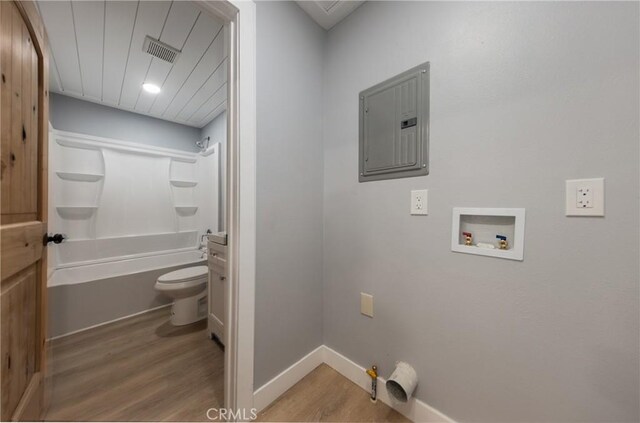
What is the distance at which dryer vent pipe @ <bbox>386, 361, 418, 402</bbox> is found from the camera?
3.47ft

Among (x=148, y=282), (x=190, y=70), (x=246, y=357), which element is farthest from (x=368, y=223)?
(x=148, y=282)

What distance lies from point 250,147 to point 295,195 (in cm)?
38

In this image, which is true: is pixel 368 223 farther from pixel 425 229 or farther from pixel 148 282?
pixel 148 282

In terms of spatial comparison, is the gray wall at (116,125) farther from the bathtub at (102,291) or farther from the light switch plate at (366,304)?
→ the light switch plate at (366,304)

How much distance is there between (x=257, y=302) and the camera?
1.17m

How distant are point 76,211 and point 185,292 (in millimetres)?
1513

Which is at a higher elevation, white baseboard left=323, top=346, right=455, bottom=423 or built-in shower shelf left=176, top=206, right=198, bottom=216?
built-in shower shelf left=176, top=206, right=198, bottom=216

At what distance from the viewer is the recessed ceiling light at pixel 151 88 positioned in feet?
6.75

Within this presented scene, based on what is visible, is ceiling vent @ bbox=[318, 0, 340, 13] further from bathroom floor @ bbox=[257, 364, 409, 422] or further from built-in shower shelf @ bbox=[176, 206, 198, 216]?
built-in shower shelf @ bbox=[176, 206, 198, 216]

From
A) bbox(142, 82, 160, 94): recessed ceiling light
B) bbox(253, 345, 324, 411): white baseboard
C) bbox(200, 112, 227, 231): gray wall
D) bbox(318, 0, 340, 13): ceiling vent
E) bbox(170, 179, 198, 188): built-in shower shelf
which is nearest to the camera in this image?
bbox(253, 345, 324, 411): white baseboard

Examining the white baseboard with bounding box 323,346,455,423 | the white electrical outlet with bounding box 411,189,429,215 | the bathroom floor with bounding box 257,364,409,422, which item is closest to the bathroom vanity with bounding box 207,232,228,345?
the bathroom floor with bounding box 257,364,409,422

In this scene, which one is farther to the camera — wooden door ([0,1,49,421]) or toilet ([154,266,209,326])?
toilet ([154,266,209,326])

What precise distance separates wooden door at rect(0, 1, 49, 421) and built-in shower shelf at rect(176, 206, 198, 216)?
2056 millimetres

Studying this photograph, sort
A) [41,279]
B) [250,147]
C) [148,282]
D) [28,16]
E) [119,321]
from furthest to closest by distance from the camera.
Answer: [148,282] → [119,321] → [250,147] → [41,279] → [28,16]
